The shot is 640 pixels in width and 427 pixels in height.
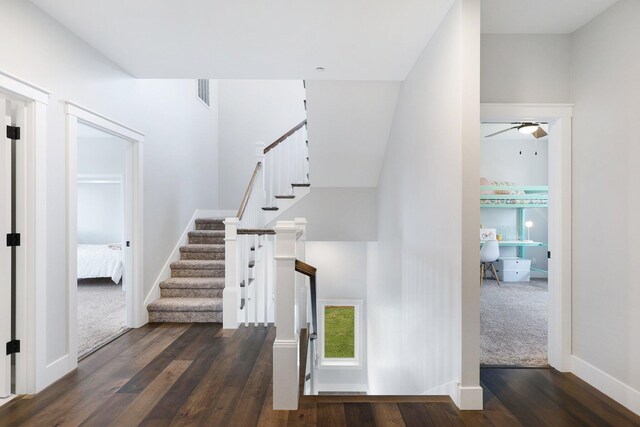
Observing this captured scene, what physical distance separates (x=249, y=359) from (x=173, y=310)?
1499mm

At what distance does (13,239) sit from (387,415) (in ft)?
8.97

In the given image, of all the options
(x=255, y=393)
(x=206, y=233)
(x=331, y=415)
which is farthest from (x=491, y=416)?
(x=206, y=233)

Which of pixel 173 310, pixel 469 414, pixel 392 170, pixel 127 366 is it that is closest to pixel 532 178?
pixel 392 170

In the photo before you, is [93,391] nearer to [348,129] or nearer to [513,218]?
[348,129]

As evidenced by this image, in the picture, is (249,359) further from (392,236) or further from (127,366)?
(392,236)

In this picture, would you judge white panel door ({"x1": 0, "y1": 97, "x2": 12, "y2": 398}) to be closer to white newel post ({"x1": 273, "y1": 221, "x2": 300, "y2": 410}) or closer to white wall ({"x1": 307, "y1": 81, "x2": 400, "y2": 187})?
white newel post ({"x1": 273, "y1": 221, "x2": 300, "y2": 410})

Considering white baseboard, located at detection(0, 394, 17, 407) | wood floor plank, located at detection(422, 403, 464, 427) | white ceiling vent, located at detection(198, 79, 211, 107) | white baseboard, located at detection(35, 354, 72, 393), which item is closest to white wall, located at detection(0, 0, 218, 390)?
white baseboard, located at detection(35, 354, 72, 393)

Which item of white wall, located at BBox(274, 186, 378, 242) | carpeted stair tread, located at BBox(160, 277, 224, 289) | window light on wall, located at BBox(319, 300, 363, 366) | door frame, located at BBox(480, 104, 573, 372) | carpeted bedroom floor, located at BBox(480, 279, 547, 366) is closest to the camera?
door frame, located at BBox(480, 104, 573, 372)

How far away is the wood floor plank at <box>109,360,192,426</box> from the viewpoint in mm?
2107

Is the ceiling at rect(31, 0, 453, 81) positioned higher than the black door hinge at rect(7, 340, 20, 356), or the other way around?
the ceiling at rect(31, 0, 453, 81)

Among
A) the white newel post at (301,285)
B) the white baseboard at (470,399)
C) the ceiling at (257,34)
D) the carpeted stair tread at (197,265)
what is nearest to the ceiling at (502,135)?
the ceiling at (257,34)

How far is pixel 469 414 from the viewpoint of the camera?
2182mm

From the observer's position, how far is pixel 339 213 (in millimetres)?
5703

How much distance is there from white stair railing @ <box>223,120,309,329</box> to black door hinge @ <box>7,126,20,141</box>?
2.01 m
